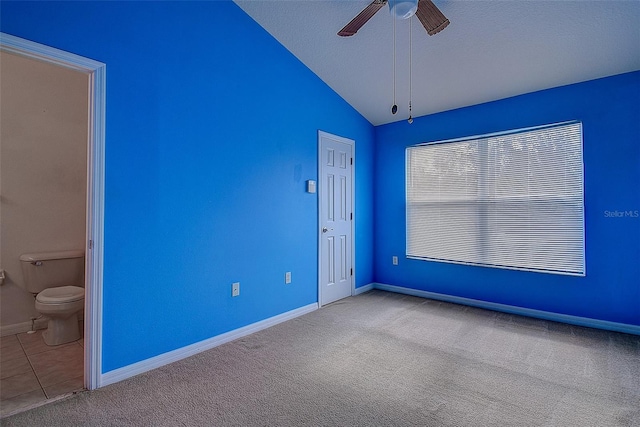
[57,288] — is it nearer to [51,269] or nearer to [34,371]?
[51,269]

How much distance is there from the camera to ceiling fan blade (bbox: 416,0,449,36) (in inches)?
78.4

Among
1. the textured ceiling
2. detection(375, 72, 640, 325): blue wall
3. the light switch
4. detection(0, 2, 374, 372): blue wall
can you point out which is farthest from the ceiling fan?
detection(375, 72, 640, 325): blue wall

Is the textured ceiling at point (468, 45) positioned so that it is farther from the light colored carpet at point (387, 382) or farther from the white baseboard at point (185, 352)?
the white baseboard at point (185, 352)

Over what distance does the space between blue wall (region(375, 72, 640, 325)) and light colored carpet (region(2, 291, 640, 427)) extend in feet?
1.06

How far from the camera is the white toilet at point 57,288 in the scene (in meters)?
2.57

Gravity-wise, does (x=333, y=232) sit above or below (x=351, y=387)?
above

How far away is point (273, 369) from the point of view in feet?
7.57

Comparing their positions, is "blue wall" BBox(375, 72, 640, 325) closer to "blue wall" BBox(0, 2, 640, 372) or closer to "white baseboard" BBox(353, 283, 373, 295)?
"blue wall" BBox(0, 2, 640, 372)

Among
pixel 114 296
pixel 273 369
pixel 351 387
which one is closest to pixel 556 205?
pixel 351 387

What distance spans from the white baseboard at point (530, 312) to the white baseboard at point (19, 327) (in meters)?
4.06

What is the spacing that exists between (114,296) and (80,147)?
6.93 ft

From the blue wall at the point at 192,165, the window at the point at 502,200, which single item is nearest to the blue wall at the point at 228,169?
the blue wall at the point at 192,165

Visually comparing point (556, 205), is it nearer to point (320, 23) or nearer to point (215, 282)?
point (320, 23)

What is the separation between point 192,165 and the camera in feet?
8.47
